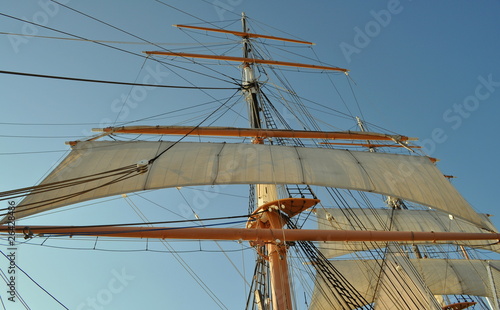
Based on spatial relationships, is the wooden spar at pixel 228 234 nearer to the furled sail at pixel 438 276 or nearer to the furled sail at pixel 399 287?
the furled sail at pixel 399 287

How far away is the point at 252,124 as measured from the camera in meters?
12.2

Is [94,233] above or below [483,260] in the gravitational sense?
below

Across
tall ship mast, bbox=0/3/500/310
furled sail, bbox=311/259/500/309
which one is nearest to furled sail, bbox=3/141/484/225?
tall ship mast, bbox=0/3/500/310

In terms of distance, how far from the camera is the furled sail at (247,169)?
8219 millimetres

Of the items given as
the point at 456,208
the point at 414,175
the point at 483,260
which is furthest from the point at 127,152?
the point at 483,260

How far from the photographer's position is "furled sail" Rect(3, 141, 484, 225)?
324 inches

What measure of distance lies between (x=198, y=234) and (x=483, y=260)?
22825mm

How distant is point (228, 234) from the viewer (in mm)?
6516

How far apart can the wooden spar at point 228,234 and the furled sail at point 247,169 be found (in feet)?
5.61

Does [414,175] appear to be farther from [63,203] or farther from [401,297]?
[63,203]

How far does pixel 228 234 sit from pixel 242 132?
4.32 meters

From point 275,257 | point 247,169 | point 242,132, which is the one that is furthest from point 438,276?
point 247,169

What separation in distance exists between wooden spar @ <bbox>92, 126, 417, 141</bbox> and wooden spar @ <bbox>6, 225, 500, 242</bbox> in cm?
357

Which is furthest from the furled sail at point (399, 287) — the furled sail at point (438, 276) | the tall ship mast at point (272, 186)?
the furled sail at point (438, 276)
